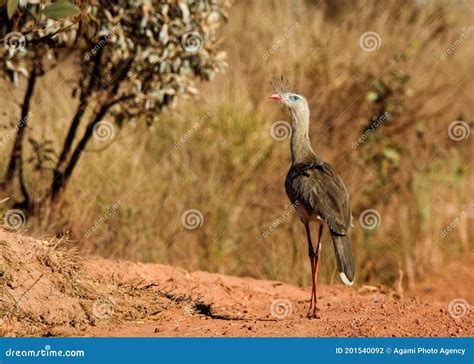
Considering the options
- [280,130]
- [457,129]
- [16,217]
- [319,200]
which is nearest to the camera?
[319,200]

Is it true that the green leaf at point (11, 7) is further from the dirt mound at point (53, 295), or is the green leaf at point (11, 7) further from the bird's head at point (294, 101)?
the bird's head at point (294, 101)

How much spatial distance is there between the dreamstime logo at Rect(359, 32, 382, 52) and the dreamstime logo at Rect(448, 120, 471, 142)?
4.57 feet

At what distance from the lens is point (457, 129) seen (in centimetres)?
1087

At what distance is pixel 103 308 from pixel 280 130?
14.3 feet

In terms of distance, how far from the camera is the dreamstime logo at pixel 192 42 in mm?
8586

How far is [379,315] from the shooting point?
6.89m

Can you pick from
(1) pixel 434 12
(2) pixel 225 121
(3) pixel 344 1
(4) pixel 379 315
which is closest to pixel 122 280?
(4) pixel 379 315
